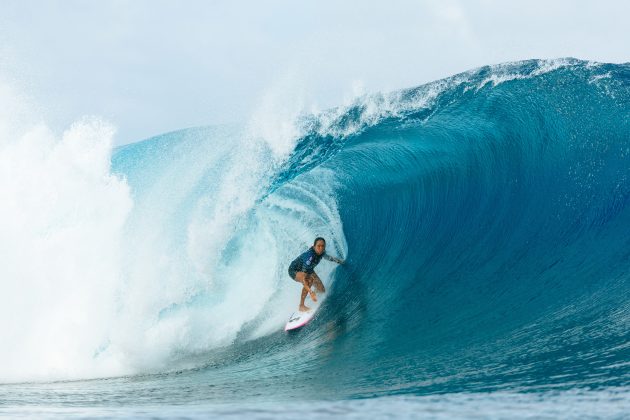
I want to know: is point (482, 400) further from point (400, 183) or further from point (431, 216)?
point (400, 183)

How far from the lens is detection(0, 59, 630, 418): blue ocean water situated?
4.18 m

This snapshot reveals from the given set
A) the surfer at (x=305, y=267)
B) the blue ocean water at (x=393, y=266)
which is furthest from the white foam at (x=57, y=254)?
the surfer at (x=305, y=267)

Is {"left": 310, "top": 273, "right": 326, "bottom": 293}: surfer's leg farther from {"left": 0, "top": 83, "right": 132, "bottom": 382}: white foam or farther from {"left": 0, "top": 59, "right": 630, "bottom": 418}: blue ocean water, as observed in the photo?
{"left": 0, "top": 83, "right": 132, "bottom": 382}: white foam

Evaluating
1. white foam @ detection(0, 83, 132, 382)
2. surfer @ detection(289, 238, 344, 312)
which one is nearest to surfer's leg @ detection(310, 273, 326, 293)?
surfer @ detection(289, 238, 344, 312)

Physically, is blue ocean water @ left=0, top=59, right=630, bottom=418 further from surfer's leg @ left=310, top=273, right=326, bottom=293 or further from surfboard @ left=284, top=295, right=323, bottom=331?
surfer's leg @ left=310, top=273, right=326, bottom=293

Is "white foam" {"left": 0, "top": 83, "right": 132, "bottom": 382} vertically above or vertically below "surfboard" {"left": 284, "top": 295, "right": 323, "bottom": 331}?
above

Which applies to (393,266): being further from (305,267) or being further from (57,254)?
(57,254)

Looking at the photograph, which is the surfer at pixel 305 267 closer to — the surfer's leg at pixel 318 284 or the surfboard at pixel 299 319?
the surfboard at pixel 299 319

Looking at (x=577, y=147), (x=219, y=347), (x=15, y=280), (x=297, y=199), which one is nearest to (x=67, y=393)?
(x=219, y=347)

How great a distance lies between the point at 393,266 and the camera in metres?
8.38

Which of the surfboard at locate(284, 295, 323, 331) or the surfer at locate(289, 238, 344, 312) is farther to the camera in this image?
the surfer at locate(289, 238, 344, 312)

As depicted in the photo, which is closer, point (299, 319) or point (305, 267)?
point (299, 319)

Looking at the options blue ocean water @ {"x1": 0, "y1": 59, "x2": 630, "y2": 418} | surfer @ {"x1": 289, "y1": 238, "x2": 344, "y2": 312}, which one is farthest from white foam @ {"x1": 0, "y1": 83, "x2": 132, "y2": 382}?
surfer @ {"x1": 289, "y1": 238, "x2": 344, "y2": 312}

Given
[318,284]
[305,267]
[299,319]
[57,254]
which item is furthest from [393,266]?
[57,254]
